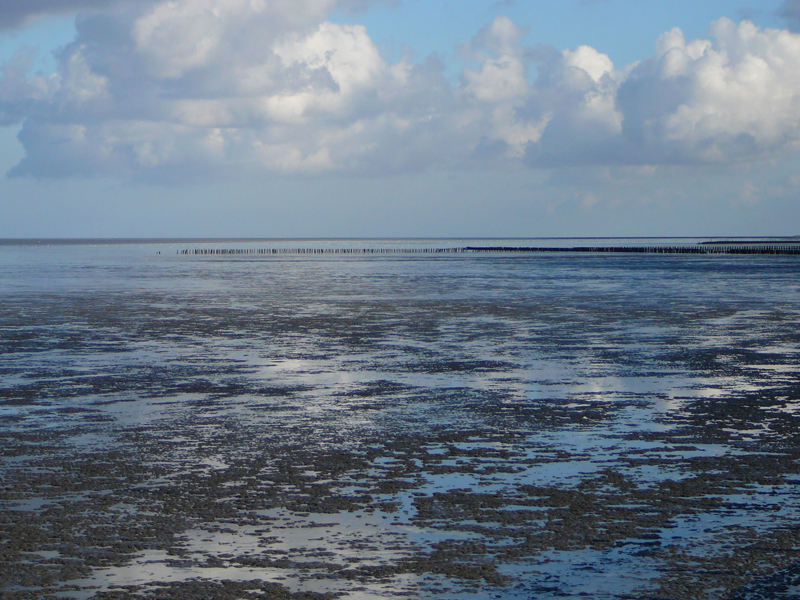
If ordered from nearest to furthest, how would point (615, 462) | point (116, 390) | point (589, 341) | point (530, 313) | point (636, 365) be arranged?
point (615, 462) → point (116, 390) → point (636, 365) → point (589, 341) → point (530, 313)

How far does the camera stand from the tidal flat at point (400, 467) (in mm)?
7754

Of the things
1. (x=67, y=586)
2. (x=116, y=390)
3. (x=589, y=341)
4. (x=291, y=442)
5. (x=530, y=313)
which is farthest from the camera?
(x=530, y=313)

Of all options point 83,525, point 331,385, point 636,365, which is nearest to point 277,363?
point 331,385

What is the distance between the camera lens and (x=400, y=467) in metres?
11.5

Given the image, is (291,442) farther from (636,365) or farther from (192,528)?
(636,365)

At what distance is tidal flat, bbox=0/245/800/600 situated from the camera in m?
7.75

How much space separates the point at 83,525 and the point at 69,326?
23.3 metres

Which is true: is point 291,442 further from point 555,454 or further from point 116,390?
point 116,390

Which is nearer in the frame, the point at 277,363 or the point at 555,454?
the point at 555,454

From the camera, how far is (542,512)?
9.45 metres

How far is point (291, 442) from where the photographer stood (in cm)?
1288

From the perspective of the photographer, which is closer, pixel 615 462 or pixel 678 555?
pixel 678 555

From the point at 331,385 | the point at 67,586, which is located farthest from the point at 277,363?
the point at 67,586

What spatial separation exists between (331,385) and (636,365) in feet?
24.0
